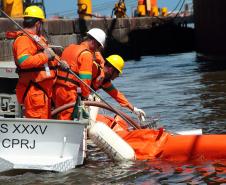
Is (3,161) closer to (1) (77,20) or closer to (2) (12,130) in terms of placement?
(2) (12,130)

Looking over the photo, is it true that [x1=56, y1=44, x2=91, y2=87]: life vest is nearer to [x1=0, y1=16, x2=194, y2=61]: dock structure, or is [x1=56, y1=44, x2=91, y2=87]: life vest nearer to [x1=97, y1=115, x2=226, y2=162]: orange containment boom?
[x1=97, y1=115, x2=226, y2=162]: orange containment boom

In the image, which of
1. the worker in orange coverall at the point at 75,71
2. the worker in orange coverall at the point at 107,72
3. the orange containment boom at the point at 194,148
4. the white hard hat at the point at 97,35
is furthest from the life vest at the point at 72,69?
the orange containment boom at the point at 194,148

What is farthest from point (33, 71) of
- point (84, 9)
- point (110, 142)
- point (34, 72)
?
point (84, 9)

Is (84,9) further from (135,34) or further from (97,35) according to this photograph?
(97,35)

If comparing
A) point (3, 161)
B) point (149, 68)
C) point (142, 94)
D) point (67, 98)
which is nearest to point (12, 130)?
point (3, 161)

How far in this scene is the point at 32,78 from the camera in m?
7.43

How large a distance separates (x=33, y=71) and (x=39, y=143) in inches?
33.2

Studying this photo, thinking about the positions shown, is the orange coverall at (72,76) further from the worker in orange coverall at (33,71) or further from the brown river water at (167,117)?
the brown river water at (167,117)

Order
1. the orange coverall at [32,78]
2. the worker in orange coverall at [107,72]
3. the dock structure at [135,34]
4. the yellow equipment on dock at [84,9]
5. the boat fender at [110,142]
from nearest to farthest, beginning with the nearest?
the orange coverall at [32,78], the boat fender at [110,142], the worker in orange coverall at [107,72], the dock structure at [135,34], the yellow equipment on dock at [84,9]

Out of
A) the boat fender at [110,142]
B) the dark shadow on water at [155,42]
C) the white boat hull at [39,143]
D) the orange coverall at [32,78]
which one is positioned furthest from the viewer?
the dark shadow on water at [155,42]

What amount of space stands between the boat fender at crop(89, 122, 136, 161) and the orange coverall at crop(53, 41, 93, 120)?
17.9 inches

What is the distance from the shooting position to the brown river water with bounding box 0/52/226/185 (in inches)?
285

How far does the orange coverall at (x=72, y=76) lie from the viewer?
25.6 feet

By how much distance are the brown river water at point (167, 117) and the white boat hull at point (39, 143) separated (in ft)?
0.60
